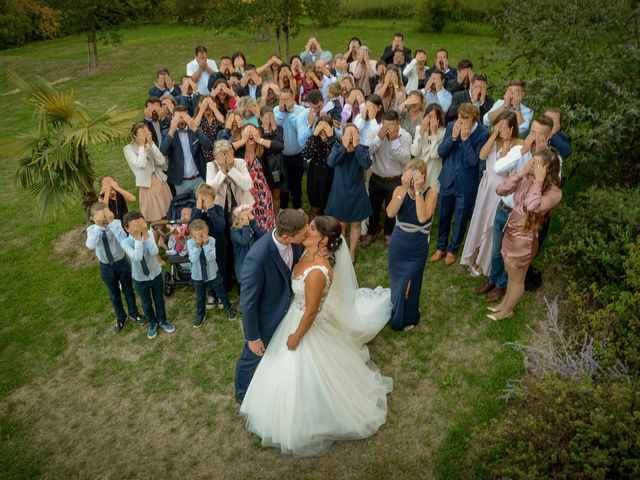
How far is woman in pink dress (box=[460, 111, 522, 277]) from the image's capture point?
5812 millimetres

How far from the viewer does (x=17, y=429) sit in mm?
4941

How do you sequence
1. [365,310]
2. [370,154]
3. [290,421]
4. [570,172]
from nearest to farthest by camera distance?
[290,421] < [365,310] < [370,154] < [570,172]

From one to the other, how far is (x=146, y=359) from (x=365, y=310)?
8.31 ft

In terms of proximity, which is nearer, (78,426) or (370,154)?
(78,426)

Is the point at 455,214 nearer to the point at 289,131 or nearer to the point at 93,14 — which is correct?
the point at 289,131

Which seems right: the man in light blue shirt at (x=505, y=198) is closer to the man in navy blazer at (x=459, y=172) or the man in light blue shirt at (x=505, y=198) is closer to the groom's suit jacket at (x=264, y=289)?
the man in navy blazer at (x=459, y=172)

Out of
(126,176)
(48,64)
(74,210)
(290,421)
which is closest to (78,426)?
(290,421)

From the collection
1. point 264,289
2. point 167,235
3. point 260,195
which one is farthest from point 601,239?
point 167,235

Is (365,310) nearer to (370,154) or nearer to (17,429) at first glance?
(370,154)

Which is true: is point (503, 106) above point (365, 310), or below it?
above

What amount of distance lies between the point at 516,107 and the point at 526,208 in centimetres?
221

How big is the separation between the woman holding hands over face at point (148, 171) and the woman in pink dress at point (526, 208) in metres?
4.55

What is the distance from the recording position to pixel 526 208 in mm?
5184

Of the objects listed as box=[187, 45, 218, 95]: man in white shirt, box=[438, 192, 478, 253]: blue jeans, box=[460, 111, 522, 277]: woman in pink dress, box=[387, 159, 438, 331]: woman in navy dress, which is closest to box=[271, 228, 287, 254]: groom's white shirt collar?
box=[387, 159, 438, 331]: woman in navy dress
